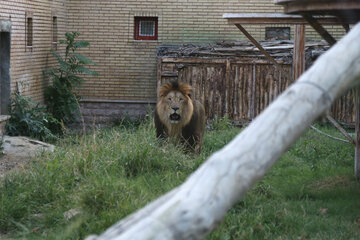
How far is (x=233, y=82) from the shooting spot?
56.6 ft

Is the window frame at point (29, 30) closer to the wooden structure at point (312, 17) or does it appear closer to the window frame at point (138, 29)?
the window frame at point (138, 29)

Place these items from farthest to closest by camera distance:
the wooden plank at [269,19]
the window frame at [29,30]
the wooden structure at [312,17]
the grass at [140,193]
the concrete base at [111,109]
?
the concrete base at [111,109], the window frame at [29,30], the wooden plank at [269,19], the wooden structure at [312,17], the grass at [140,193]

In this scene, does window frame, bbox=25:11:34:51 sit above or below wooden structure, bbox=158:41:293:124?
above

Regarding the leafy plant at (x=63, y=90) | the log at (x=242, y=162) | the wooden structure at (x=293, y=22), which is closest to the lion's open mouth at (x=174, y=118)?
the wooden structure at (x=293, y=22)

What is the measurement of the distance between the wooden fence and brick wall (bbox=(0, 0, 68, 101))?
3.25 metres

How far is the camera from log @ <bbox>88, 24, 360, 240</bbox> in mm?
2705

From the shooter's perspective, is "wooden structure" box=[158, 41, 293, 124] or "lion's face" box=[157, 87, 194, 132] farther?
"wooden structure" box=[158, 41, 293, 124]

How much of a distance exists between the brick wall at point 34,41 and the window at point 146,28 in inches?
93.1

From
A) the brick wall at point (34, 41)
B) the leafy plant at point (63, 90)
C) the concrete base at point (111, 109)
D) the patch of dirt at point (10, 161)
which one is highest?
the brick wall at point (34, 41)

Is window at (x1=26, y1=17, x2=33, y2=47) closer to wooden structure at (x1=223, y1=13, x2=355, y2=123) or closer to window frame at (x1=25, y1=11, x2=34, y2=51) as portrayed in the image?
window frame at (x1=25, y1=11, x2=34, y2=51)

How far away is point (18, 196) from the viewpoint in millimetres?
6961

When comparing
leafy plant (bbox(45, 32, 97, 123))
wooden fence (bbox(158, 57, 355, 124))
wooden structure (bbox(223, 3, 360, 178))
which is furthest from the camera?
wooden fence (bbox(158, 57, 355, 124))

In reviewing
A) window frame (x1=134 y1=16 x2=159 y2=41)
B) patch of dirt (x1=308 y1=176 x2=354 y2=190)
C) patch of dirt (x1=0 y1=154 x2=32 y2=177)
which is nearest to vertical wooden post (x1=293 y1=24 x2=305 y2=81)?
patch of dirt (x1=308 y1=176 x2=354 y2=190)

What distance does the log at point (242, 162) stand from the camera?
8.87ft
